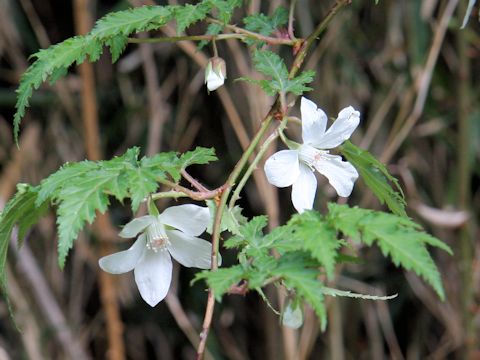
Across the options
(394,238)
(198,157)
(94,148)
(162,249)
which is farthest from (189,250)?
(94,148)

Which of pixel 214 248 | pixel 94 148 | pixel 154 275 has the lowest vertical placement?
pixel 94 148

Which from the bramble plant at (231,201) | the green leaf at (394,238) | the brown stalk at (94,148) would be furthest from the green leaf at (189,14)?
the brown stalk at (94,148)

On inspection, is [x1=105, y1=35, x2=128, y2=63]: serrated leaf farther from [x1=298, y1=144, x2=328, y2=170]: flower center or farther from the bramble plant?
[x1=298, y1=144, x2=328, y2=170]: flower center

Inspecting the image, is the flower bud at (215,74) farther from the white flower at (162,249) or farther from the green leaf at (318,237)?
the green leaf at (318,237)

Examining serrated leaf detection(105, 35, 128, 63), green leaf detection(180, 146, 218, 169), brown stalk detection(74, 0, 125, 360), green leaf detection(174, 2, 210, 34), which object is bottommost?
brown stalk detection(74, 0, 125, 360)

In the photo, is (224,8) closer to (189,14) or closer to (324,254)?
(189,14)

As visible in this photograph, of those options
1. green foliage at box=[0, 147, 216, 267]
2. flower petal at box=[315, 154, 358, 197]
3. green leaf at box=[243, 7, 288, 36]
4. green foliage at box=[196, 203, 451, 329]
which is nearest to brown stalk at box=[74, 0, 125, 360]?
green leaf at box=[243, 7, 288, 36]
